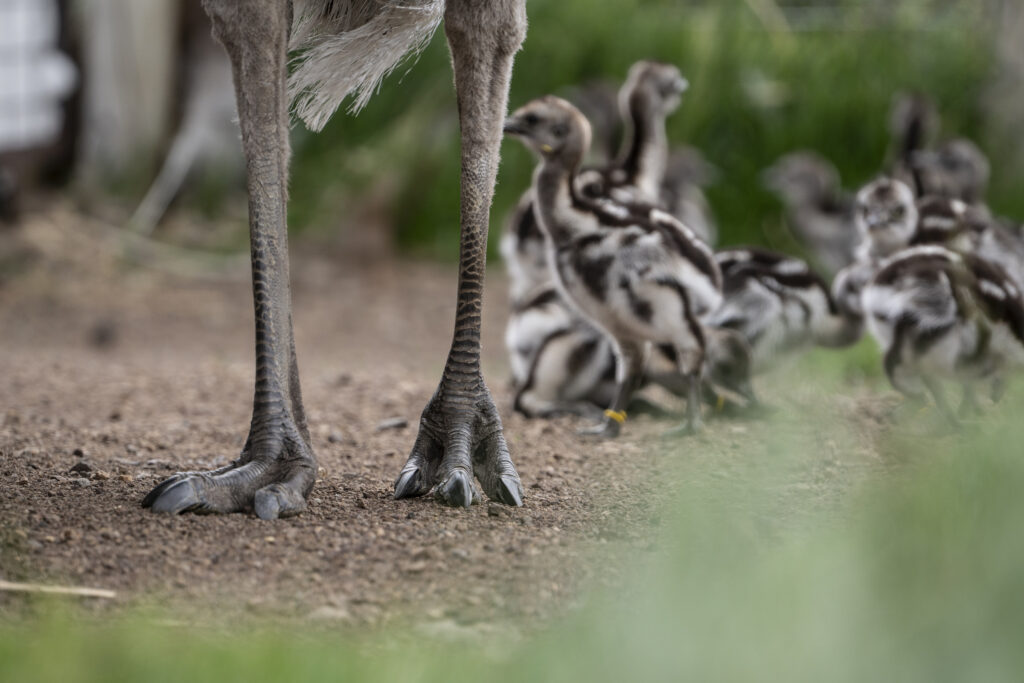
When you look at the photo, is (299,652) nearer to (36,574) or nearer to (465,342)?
(36,574)

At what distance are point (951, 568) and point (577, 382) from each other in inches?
187

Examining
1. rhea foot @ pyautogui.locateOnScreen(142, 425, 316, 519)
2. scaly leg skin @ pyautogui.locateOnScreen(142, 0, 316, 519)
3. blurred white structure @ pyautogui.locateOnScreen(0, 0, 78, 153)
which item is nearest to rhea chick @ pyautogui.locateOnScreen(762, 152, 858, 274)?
blurred white structure @ pyautogui.locateOnScreen(0, 0, 78, 153)

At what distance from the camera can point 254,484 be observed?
392cm

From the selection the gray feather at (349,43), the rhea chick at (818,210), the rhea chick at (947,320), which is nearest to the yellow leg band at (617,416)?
the rhea chick at (947,320)

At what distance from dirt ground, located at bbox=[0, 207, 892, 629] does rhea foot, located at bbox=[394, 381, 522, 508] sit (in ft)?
0.29

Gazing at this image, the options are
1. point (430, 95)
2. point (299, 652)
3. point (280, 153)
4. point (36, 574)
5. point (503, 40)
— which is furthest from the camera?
point (430, 95)

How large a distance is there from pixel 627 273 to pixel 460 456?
1990 mm

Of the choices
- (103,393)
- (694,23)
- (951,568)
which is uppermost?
(694,23)

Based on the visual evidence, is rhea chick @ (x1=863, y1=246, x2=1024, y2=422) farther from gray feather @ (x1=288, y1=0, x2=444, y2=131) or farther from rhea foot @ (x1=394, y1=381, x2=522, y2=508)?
gray feather @ (x1=288, y1=0, x2=444, y2=131)

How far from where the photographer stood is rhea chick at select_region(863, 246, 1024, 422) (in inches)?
227

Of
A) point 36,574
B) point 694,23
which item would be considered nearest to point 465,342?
point 36,574

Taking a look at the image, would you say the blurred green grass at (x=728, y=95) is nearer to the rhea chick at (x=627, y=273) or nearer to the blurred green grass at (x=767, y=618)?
the rhea chick at (x=627, y=273)

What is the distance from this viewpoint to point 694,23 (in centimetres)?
1338

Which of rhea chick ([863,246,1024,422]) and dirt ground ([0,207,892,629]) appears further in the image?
rhea chick ([863,246,1024,422])
